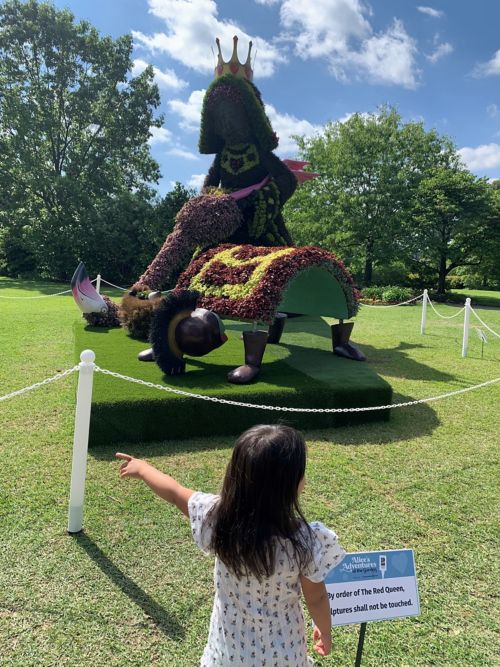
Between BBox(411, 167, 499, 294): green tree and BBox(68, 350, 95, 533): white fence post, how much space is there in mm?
24541

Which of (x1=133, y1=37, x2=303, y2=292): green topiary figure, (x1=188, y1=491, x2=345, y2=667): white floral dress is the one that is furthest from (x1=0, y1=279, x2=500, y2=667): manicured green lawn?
(x1=133, y1=37, x2=303, y2=292): green topiary figure

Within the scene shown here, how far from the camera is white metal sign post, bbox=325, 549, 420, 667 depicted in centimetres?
176

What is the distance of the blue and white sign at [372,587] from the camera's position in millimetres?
1760

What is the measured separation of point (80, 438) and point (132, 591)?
0.97 m

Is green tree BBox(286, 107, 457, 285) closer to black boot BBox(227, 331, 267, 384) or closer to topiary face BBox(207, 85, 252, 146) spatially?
topiary face BBox(207, 85, 252, 146)

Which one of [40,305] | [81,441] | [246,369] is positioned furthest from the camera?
[40,305]

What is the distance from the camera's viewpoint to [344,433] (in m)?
5.18

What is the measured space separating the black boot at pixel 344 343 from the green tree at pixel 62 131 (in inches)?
805

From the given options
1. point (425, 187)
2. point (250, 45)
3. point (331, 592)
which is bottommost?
point (331, 592)

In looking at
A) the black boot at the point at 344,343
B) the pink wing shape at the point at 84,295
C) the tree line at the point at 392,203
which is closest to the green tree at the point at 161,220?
the tree line at the point at 392,203

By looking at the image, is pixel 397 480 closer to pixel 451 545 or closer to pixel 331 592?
pixel 451 545

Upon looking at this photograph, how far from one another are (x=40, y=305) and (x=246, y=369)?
40.2 ft

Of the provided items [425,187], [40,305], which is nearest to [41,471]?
[40,305]

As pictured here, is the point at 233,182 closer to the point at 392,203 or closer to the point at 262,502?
the point at 262,502
